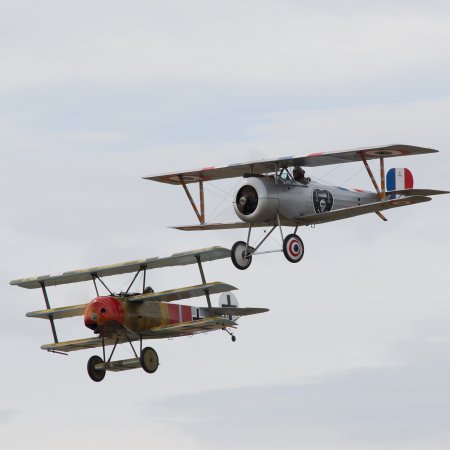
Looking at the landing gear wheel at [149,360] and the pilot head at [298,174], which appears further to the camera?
the landing gear wheel at [149,360]

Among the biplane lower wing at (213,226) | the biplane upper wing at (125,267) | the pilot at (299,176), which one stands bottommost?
the biplane upper wing at (125,267)

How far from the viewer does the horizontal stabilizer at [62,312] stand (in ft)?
143

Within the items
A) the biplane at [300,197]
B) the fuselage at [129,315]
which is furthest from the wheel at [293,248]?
the fuselage at [129,315]

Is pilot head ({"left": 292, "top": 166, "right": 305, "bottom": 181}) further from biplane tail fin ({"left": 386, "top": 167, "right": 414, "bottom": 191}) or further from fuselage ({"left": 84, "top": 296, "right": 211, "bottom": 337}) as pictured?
fuselage ({"left": 84, "top": 296, "right": 211, "bottom": 337})

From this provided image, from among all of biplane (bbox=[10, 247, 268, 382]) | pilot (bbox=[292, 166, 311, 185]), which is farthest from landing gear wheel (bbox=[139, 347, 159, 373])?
pilot (bbox=[292, 166, 311, 185])

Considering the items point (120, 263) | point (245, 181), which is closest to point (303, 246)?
point (245, 181)

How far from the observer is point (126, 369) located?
4181 cm

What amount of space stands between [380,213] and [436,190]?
240cm

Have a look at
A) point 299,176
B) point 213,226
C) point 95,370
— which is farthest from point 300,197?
point 95,370

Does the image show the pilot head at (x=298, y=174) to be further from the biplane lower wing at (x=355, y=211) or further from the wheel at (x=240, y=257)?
the wheel at (x=240, y=257)

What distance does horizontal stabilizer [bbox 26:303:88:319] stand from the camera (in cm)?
4372

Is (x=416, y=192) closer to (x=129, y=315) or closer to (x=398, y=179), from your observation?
(x=398, y=179)

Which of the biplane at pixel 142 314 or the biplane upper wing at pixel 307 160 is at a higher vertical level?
the biplane upper wing at pixel 307 160

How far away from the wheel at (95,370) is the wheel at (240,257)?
423cm
